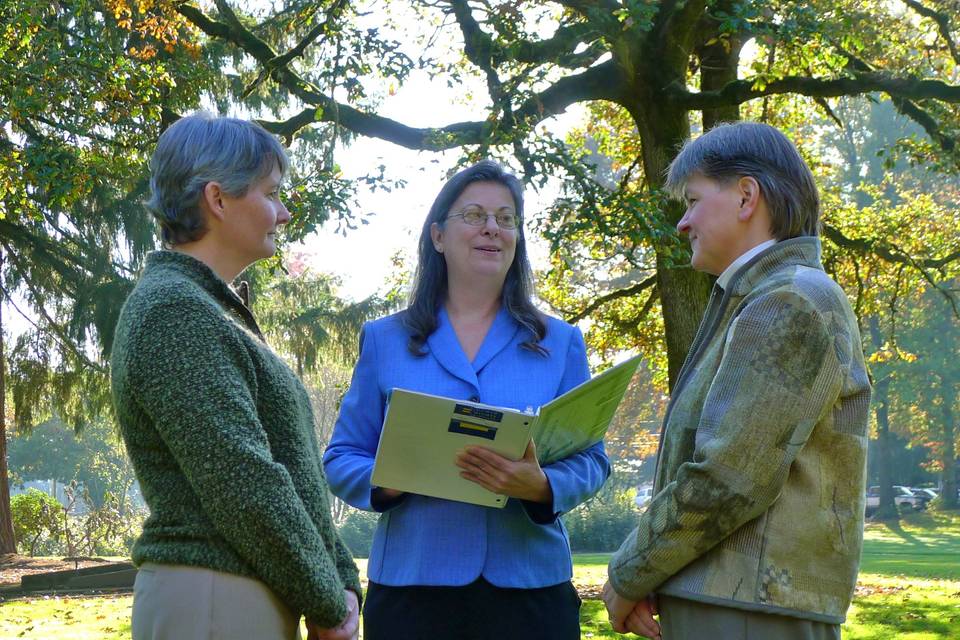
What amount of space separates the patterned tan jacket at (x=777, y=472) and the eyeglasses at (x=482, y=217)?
3.52 feet

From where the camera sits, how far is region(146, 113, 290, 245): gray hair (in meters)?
2.46

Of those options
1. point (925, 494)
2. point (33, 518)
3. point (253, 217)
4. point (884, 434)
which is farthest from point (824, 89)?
point (925, 494)

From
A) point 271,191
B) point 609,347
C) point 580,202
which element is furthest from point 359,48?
point 271,191

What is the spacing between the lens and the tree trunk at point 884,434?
3678 centimetres

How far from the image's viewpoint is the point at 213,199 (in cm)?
246

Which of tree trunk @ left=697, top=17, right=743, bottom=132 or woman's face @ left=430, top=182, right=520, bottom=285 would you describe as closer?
woman's face @ left=430, top=182, right=520, bottom=285

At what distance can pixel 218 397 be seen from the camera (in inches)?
85.6

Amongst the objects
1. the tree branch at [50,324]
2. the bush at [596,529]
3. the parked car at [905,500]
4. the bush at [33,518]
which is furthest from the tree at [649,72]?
the parked car at [905,500]

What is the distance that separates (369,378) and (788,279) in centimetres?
138

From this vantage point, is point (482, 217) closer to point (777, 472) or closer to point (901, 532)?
point (777, 472)

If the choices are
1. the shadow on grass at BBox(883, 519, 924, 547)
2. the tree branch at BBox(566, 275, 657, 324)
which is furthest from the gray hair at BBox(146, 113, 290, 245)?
the shadow on grass at BBox(883, 519, 924, 547)

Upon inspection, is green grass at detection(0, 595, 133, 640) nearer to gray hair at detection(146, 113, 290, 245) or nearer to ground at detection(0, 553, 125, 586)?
ground at detection(0, 553, 125, 586)

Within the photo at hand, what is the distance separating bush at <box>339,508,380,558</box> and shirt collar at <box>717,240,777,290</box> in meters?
19.9

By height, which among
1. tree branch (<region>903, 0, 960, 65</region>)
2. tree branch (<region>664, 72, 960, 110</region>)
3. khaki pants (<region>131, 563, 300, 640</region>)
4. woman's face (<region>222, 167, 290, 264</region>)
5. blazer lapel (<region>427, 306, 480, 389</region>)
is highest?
tree branch (<region>903, 0, 960, 65</region>)
